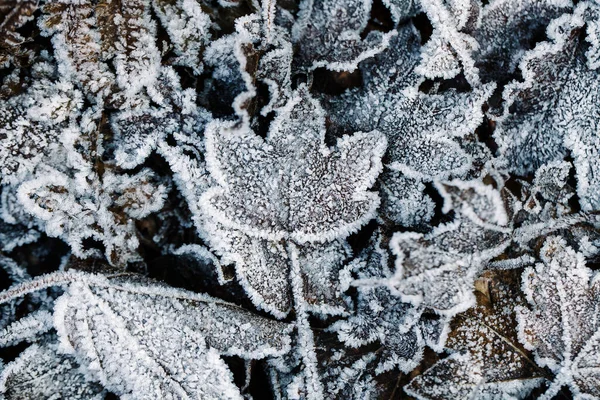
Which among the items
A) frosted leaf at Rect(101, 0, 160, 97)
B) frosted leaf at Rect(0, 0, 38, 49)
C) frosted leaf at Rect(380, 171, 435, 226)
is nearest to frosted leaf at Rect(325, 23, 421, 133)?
frosted leaf at Rect(380, 171, 435, 226)

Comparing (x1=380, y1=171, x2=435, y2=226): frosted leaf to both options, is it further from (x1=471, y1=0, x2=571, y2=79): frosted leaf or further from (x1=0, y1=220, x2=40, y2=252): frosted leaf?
(x1=0, y1=220, x2=40, y2=252): frosted leaf

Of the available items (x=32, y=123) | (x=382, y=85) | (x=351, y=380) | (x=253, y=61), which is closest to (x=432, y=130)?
(x=382, y=85)

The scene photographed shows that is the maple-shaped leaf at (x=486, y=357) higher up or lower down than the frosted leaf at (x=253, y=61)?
lower down

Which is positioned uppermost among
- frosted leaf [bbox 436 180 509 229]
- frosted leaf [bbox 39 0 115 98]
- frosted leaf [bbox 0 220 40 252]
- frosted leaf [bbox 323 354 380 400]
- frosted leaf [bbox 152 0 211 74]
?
frosted leaf [bbox 152 0 211 74]

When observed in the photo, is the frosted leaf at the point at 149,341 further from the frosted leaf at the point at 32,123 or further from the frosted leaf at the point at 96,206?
the frosted leaf at the point at 32,123

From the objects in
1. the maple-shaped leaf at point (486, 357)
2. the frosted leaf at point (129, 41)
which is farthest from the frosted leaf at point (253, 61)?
the maple-shaped leaf at point (486, 357)

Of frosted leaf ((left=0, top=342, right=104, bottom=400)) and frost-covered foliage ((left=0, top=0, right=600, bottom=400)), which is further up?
frost-covered foliage ((left=0, top=0, right=600, bottom=400))
